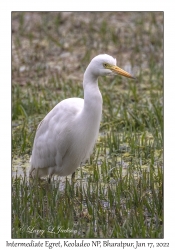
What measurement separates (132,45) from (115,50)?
0.39 metres

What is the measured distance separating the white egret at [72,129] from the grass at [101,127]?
20 cm

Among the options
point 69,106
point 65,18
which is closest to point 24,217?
point 69,106

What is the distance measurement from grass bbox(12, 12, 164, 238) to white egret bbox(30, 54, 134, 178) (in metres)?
0.20

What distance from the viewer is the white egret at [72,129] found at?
19.3 ft

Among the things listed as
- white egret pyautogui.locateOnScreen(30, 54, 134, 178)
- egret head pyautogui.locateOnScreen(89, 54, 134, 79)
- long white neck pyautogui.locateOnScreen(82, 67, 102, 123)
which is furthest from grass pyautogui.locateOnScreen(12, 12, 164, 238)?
egret head pyautogui.locateOnScreen(89, 54, 134, 79)

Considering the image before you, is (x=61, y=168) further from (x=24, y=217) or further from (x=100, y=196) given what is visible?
(x=24, y=217)

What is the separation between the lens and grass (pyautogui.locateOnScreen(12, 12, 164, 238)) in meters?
5.48

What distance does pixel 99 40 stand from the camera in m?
11.9
